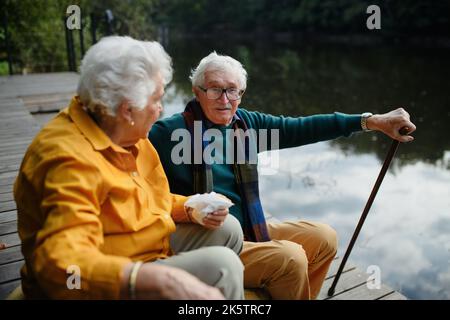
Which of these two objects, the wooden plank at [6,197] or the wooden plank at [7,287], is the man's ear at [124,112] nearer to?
the wooden plank at [7,287]

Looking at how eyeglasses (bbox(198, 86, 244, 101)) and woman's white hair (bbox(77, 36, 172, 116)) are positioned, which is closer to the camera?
woman's white hair (bbox(77, 36, 172, 116))

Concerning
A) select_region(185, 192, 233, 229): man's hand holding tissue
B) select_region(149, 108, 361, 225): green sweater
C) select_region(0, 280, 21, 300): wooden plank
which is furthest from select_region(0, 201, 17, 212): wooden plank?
select_region(185, 192, 233, 229): man's hand holding tissue

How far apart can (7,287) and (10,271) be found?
5.4 inches

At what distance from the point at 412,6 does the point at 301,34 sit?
1068 cm

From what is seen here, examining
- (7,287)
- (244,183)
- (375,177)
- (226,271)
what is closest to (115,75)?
(226,271)

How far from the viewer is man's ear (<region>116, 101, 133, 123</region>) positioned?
1195mm

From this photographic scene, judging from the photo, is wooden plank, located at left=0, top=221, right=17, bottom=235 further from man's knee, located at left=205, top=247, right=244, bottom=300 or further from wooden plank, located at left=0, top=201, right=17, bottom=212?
man's knee, located at left=205, top=247, right=244, bottom=300

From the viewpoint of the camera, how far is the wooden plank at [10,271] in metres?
1.72

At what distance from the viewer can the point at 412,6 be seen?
23.1 meters

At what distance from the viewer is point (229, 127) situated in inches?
77.2

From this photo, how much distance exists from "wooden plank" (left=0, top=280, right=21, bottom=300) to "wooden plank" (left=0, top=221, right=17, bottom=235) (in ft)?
1.68
